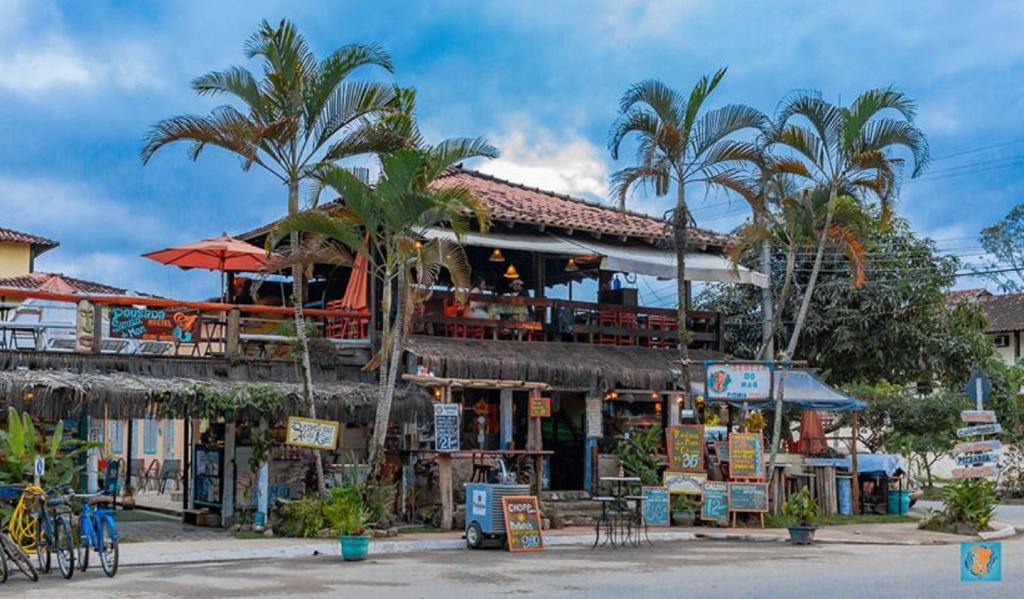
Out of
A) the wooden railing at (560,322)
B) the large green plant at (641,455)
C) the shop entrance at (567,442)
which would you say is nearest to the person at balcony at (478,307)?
the wooden railing at (560,322)

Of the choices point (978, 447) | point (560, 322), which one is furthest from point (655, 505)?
point (978, 447)

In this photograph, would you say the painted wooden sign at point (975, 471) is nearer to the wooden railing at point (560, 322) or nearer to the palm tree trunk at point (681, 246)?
the palm tree trunk at point (681, 246)

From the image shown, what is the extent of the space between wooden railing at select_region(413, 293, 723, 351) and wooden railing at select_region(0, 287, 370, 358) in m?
1.61

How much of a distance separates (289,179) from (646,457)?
8.17 meters

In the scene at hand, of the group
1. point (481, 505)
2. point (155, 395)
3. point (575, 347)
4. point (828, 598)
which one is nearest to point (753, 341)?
point (575, 347)

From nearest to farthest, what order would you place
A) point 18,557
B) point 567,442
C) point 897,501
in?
point 18,557
point 567,442
point 897,501

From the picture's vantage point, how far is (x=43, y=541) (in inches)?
555

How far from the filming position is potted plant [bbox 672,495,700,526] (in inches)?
847

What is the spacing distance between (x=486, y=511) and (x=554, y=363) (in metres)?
4.96

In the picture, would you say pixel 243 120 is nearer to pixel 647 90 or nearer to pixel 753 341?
pixel 647 90

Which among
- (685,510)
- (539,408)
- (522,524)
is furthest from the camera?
(685,510)

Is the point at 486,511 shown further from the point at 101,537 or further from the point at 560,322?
the point at 560,322

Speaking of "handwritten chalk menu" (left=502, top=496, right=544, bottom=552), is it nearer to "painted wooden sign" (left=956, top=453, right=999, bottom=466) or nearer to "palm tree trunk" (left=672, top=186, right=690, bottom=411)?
"palm tree trunk" (left=672, top=186, right=690, bottom=411)

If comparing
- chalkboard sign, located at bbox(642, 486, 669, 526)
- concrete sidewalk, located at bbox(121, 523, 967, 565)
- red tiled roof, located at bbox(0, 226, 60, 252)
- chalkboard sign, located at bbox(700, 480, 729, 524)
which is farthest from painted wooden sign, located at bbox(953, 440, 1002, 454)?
red tiled roof, located at bbox(0, 226, 60, 252)
